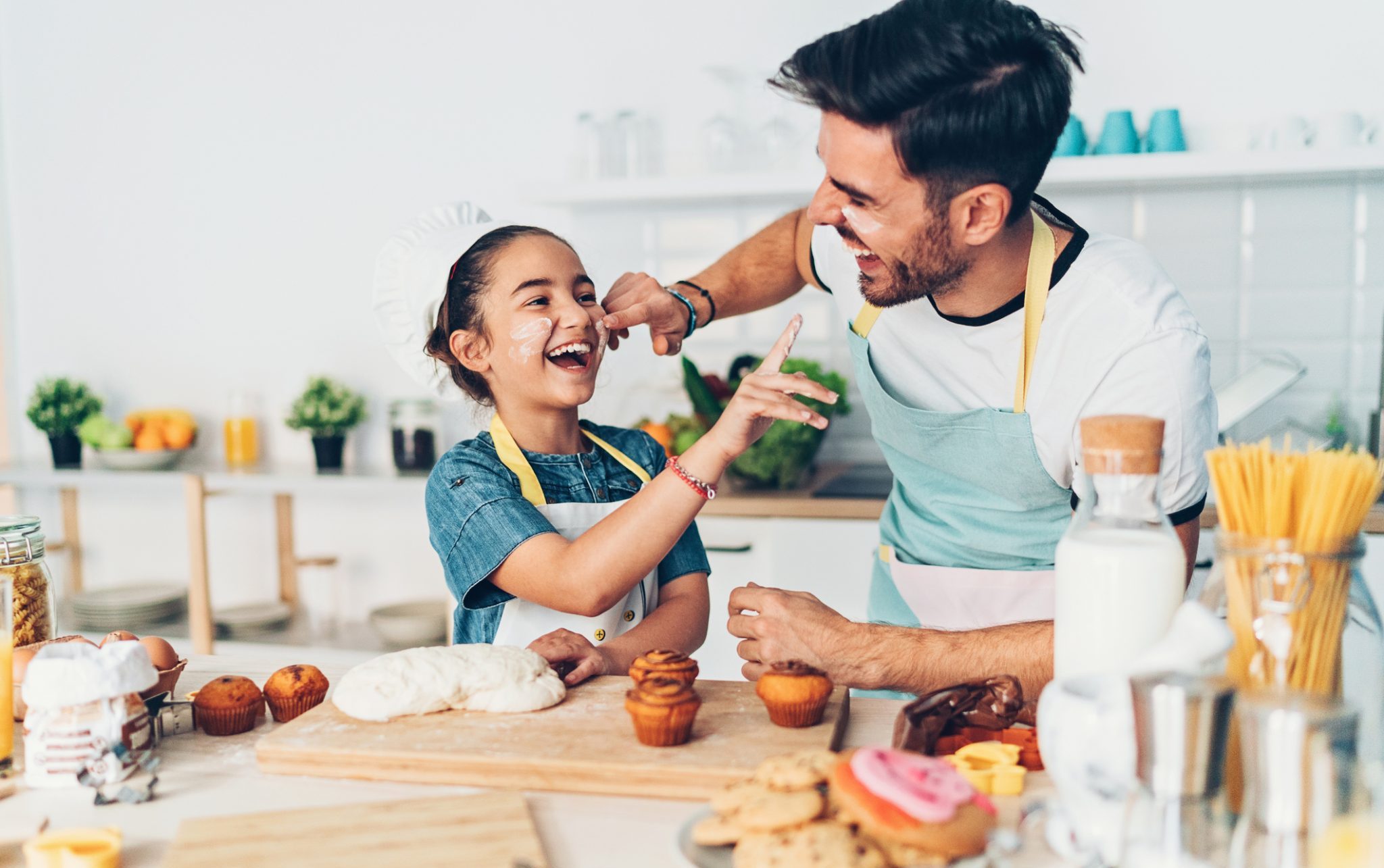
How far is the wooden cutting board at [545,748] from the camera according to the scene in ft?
3.59

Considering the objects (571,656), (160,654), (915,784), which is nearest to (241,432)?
(160,654)

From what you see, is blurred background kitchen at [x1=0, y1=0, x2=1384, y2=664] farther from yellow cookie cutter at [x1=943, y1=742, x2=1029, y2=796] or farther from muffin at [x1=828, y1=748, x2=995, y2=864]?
muffin at [x1=828, y1=748, x2=995, y2=864]

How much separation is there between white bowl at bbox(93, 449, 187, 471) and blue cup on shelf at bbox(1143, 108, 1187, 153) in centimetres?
314

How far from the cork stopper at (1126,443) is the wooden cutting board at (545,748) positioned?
415 mm

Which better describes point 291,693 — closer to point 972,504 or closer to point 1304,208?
point 972,504

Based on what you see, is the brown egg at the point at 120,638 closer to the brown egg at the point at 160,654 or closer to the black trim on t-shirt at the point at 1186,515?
the brown egg at the point at 160,654

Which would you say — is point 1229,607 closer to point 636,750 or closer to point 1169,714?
point 1169,714

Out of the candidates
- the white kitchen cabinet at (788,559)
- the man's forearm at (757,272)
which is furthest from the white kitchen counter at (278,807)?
the white kitchen cabinet at (788,559)

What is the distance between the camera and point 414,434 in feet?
11.6

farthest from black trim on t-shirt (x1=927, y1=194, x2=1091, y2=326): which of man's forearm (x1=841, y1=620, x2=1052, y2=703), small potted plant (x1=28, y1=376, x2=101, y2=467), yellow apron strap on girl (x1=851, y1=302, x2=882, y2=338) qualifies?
small potted plant (x1=28, y1=376, x2=101, y2=467)

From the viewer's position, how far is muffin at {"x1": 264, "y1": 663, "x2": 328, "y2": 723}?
133 cm

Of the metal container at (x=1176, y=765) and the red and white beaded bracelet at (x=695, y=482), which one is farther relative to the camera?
the red and white beaded bracelet at (x=695, y=482)

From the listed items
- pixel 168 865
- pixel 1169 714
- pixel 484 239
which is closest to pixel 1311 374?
pixel 484 239

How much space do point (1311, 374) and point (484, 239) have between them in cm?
249
